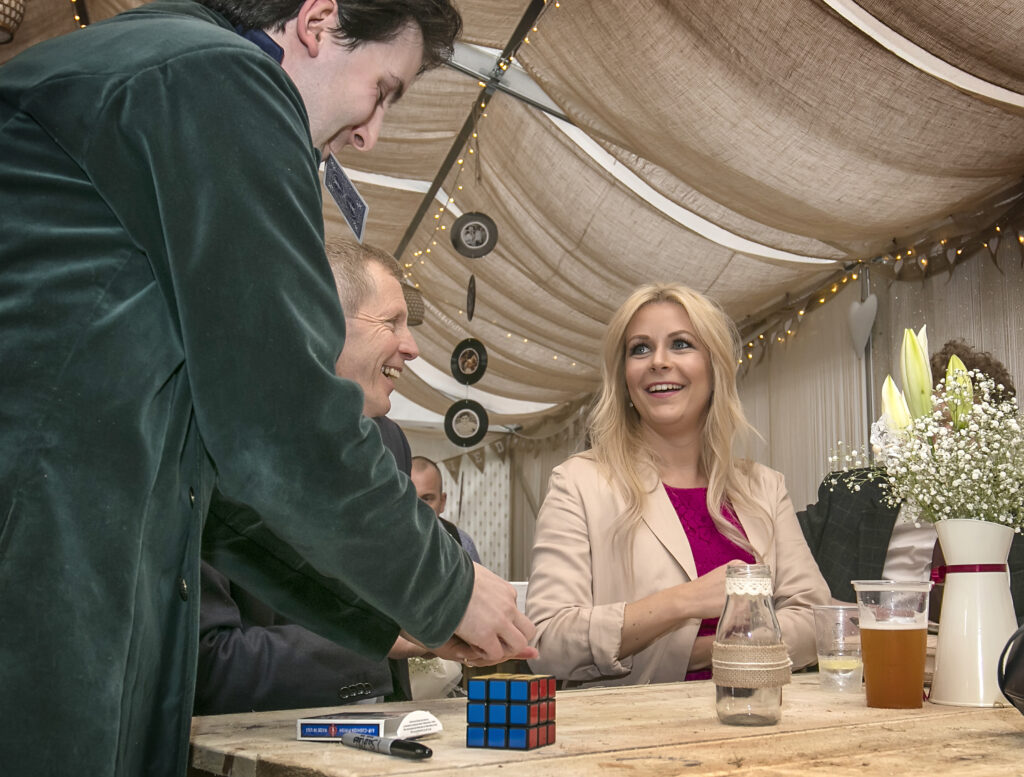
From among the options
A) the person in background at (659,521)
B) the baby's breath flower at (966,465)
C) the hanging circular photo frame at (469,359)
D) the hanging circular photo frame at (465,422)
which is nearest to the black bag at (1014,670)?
the baby's breath flower at (966,465)

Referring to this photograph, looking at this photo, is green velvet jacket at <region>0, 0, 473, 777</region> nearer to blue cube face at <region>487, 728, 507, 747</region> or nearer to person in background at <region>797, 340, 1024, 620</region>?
blue cube face at <region>487, 728, 507, 747</region>

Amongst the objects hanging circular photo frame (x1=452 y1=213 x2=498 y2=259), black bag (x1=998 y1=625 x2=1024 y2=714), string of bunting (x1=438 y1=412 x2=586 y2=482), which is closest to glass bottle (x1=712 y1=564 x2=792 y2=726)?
black bag (x1=998 y1=625 x2=1024 y2=714)

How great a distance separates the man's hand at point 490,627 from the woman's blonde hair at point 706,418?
3.51 feet

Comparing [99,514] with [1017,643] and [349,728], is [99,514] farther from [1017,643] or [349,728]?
[1017,643]

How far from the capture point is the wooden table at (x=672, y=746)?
89 centimetres

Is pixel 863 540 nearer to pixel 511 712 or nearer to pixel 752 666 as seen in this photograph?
pixel 752 666

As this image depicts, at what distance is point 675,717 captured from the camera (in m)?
1.23

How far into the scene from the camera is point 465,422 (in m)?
9.83

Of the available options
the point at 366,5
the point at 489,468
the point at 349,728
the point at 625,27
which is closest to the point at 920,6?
the point at 625,27

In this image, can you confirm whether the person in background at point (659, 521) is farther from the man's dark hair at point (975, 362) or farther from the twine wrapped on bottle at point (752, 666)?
the man's dark hair at point (975, 362)

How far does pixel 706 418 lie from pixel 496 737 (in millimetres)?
1529

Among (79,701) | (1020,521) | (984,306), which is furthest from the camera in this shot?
(984,306)

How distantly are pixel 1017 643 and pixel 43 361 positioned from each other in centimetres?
102

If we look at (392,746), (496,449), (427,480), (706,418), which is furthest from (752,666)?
(496,449)
